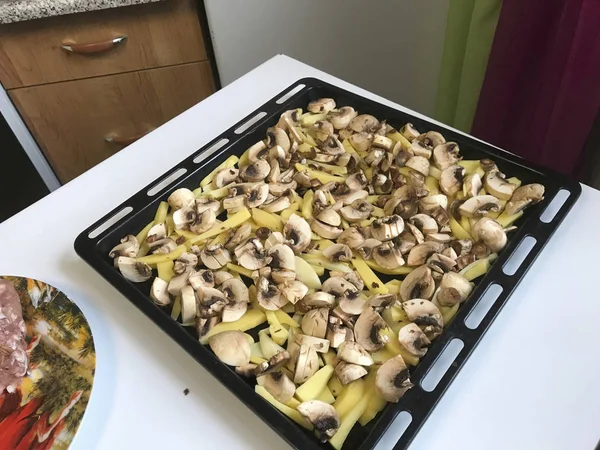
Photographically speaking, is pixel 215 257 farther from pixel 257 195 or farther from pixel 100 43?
pixel 100 43

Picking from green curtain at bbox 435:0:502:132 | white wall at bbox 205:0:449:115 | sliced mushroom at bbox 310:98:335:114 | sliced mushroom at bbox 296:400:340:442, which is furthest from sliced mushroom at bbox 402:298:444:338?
white wall at bbox 205:0:449:115

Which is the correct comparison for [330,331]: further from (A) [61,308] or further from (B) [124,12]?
(B) [124,12]

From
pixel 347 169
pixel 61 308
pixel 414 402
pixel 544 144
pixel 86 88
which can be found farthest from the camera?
pixel 86 88

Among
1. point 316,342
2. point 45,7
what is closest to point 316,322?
point 316,342

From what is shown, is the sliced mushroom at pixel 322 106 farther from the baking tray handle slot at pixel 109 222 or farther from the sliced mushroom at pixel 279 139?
the baking tray handle slot at pixel 109 222

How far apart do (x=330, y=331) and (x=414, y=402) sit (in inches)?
4.1

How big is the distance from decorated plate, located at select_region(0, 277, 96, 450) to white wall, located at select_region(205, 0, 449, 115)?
0.78 m

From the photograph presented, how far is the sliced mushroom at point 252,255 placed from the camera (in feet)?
1.92

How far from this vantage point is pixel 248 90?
875 millimetres

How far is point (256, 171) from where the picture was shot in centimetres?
69

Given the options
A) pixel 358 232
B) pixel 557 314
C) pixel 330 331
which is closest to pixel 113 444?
pixel 330 331

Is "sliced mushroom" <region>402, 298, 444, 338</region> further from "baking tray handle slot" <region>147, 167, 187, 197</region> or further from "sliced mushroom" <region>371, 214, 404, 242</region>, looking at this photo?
"baking tray handle slot" <region>147, 167, 187, 197</region>

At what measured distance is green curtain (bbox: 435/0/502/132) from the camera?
2.91 ft

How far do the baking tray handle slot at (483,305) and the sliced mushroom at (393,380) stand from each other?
0.32 feet
